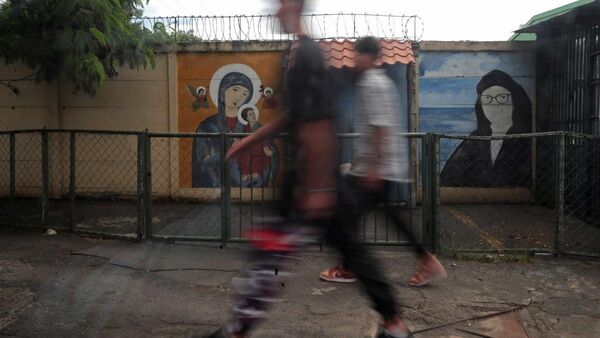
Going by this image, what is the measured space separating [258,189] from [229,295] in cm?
230

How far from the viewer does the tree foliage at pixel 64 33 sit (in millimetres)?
7172

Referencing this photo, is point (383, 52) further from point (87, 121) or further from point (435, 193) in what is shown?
point (87, 121)

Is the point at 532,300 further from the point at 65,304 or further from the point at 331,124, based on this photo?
the point at 65,304

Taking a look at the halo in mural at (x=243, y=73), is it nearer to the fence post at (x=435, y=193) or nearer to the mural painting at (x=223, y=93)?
the mural painting at (x=223, y=93)

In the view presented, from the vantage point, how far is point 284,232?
2824mm

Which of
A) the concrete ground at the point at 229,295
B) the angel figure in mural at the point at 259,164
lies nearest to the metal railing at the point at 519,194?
the concrete ground at the point at 229,295

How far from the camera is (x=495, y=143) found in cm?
1012

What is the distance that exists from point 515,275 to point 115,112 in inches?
299

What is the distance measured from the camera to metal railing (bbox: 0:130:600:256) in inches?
246

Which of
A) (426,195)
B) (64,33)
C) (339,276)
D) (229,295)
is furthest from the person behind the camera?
(64,33)

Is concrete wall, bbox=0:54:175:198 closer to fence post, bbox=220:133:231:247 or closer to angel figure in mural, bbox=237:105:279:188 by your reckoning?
angel figure in mural, bbox=237:105:279:188

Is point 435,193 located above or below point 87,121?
below

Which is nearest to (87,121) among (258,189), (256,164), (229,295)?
(258,189)

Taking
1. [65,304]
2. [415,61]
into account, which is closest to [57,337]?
[65,304]
